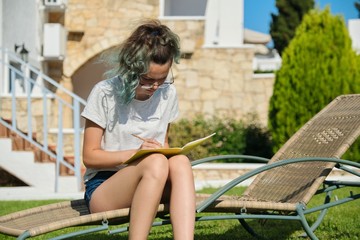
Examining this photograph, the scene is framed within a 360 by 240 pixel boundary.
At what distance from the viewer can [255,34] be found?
2448cm

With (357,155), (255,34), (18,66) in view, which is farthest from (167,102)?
(255,34)

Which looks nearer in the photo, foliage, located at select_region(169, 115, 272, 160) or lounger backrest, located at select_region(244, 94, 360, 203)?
lounger backrest, located at select_region(244, 94, 360, 203)

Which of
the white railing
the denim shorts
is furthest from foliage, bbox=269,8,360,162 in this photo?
the denim shorts

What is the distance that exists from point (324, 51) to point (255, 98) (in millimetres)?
2855

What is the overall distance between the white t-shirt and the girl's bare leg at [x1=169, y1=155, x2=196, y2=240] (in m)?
0.39

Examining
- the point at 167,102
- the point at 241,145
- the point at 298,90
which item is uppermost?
the point at 167,102

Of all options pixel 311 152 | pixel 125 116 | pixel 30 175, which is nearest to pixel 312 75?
pixel 30 175

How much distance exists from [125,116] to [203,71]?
414 inches

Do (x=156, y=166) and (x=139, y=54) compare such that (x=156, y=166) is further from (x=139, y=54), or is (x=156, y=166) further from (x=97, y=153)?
(x=139, y=54)

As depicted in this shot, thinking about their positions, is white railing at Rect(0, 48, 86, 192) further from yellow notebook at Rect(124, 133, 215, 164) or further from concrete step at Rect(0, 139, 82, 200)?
yellow notebook at Rect(124, 133, 215, 164)

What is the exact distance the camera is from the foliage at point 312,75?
11930 mm

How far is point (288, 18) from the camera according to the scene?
92.8 ft

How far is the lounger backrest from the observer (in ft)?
15.5

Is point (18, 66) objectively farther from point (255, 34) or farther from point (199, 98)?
point (255, 34)
